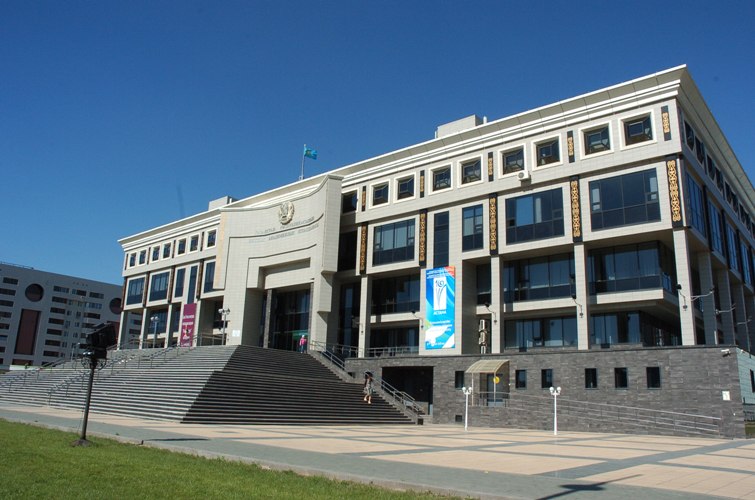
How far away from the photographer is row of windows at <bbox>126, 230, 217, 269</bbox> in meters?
61.5

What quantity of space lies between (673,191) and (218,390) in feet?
84.0

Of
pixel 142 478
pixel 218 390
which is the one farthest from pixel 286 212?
pixel 142 478

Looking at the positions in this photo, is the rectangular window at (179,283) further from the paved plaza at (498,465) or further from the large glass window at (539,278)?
the paved plaza at (498,465)

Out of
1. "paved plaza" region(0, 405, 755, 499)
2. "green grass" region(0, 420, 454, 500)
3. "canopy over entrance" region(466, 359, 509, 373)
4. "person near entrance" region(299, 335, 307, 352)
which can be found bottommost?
"paved plaza" region(0, 405, 755, 499)

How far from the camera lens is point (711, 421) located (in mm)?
27172

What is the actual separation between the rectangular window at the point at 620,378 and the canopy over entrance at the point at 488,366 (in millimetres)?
6354

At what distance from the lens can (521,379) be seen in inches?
1352

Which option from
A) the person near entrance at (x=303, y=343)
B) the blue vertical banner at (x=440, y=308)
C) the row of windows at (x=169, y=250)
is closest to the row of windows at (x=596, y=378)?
the blue vertical banner at (x=440, y=308)

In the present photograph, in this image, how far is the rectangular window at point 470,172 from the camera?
41000 mm

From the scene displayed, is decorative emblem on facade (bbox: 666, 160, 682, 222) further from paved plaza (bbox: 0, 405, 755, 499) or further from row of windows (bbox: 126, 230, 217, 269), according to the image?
row of windows (bbox: 126, 230, 217, 269)

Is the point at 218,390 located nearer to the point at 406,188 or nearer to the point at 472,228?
the point at 472,228

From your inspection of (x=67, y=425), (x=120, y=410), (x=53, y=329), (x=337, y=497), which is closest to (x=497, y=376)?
(x=120, y=410)

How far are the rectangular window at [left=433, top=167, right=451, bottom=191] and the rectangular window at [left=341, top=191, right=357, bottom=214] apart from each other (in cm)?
776

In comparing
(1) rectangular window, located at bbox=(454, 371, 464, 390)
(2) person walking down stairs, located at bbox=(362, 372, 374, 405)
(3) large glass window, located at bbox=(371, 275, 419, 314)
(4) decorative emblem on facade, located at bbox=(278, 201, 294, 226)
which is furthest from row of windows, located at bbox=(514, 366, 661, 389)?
(4) decorative emblem on facade, located at bbox=(278, 201, 294, 226)
